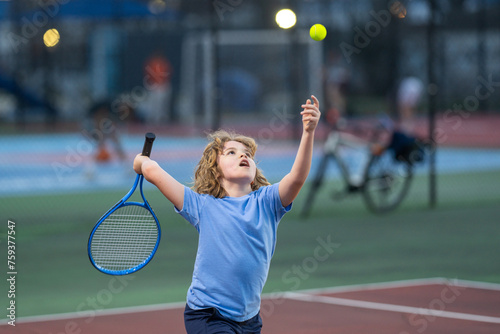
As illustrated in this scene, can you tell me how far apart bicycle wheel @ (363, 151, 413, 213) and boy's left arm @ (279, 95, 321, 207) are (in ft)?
24.7

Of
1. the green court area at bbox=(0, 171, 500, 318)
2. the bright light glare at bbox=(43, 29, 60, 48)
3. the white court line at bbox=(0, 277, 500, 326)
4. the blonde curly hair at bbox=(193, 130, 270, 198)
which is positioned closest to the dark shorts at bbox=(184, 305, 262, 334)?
the blonde curly hair at bbox=(193, 130, 270, 198)

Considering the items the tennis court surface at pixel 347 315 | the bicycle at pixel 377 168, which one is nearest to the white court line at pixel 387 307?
the tennis court surface at pixel 347 315

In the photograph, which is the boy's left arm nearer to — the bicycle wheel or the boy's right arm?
the boy's right arm

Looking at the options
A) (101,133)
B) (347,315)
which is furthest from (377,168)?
(347,315)

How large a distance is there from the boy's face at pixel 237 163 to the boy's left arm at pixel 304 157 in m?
0.15

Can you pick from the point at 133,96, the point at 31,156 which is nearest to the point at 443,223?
the point at 31,156

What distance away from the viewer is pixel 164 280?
775cm

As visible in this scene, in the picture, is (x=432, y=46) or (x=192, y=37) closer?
(x=432, y=46)

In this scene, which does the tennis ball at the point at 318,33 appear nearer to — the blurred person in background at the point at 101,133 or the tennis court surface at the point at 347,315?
the tennis court surface at the point at 347,315

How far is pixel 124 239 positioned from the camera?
4.51m

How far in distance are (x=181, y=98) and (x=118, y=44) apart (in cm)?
285

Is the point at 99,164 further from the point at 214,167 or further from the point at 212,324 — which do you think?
the point at 212,324

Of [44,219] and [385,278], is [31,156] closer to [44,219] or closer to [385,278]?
[44,219]

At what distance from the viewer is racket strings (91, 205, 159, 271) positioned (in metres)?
4.37
